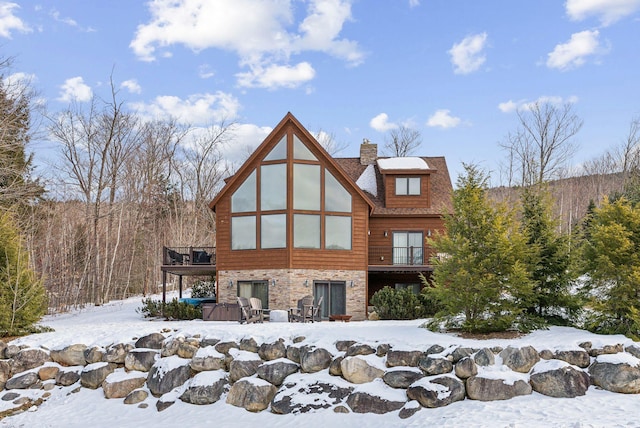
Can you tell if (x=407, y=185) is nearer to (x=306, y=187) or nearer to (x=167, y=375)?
(x=306, y=187)

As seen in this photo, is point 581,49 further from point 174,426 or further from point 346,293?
point 174,426

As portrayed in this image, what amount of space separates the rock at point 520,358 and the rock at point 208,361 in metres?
6.42

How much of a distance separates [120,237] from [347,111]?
16.2 metres

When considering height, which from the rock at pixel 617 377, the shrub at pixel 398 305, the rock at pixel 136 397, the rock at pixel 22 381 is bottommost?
the rock at pixel 136 397

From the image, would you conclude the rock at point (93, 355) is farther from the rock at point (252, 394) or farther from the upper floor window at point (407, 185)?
the upper floor window at point (407, 185)

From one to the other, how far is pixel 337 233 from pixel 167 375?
8.39 m

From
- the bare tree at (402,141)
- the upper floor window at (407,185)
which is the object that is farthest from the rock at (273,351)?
the bare tree at (402,141)

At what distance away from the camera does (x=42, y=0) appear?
63.7 feet

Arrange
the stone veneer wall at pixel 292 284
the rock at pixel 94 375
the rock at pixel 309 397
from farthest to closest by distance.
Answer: the stone veneer wall at pixel 292 284 < the rock at pixel 94 375 < the rock at pixel 309 397

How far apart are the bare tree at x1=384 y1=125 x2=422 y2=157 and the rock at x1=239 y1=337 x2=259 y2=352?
26391mm

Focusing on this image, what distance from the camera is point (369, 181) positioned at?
74.4 feet

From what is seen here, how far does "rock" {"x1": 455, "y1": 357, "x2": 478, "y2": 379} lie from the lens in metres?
10.6

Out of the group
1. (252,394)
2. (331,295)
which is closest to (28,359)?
(252,394)

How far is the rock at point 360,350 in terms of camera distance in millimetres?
11758
